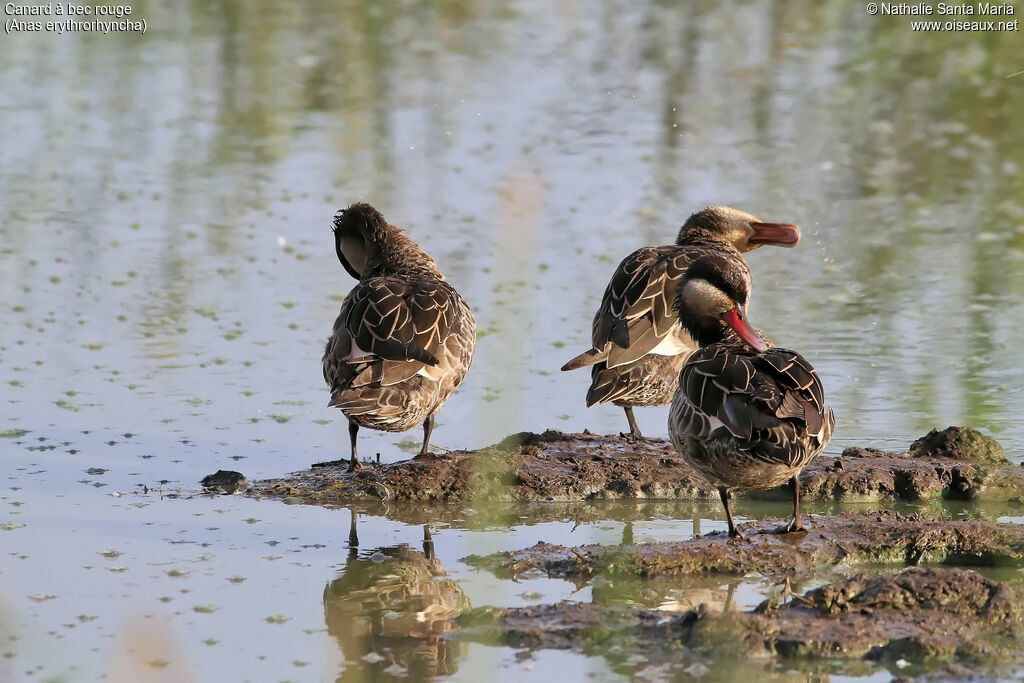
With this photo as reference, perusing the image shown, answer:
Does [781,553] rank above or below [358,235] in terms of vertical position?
below

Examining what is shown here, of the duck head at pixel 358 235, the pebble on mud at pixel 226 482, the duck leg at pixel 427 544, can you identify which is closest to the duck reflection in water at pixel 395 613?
the duck leg at pixel 427 544

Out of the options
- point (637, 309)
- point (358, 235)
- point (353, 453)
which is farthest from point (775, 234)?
point (353, 453)

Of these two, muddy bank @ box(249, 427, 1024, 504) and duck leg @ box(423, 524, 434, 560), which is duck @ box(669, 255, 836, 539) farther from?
duck leg @ box(423, 524, 434, 560)

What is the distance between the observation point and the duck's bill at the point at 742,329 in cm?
693

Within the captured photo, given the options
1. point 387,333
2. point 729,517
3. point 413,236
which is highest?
point 413,236

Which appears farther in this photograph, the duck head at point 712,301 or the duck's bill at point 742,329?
the duck head at point 712,301

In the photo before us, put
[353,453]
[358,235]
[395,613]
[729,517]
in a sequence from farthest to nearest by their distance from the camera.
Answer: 1. [358,235]
2. [353,453]
3. [729,517]
4. [395,613]

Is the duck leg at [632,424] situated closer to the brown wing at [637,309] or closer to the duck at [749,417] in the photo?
the brown wing at [637,309]

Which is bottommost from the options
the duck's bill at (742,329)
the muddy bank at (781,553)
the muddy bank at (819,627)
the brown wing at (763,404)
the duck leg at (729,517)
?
the muddy bank at (819,627)

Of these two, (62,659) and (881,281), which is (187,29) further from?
(62,659)

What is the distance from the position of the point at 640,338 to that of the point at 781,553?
7.44ft

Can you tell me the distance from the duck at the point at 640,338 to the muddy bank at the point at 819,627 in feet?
8.84

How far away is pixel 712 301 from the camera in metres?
7.27

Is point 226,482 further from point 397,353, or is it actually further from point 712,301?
point 712,301
